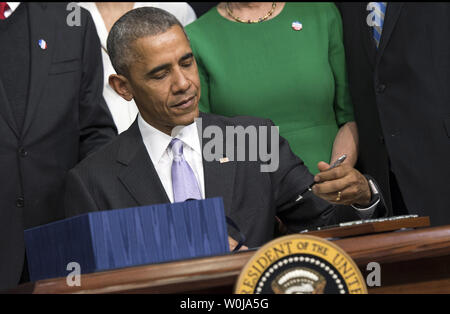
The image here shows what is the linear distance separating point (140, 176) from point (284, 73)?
2.78ft

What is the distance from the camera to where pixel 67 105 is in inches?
96.8

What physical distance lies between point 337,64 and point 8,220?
4.23 ft

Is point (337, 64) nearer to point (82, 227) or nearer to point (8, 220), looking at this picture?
point (8, 220)

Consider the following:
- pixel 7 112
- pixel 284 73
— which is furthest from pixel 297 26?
pixel 7 112

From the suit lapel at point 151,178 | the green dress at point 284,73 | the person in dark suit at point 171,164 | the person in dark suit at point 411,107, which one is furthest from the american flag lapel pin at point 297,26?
the suit lapel at point 151,178

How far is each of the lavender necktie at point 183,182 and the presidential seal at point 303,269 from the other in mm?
809

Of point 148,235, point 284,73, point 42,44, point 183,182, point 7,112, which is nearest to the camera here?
point 148,235

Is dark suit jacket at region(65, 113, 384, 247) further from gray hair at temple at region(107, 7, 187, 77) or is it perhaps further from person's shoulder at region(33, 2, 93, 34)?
person's shoulder at region(33, 2, 93, 34)

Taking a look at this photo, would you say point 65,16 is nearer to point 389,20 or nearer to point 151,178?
point 151,178

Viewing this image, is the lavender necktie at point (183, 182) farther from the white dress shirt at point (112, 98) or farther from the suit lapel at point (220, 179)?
the white dress shirt at point (112, 98)

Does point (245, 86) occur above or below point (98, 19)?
below

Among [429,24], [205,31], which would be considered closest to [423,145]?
[429,24]

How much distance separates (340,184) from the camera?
5.55 feet

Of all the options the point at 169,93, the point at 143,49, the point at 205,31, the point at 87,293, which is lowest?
the point at 87,293
